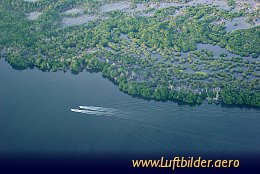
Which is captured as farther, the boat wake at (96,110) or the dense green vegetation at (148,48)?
the dense green vegetation at (148,48)

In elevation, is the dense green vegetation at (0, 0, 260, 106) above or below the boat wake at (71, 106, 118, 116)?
above

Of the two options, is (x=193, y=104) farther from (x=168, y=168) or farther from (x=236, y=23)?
(x=236, y=23)

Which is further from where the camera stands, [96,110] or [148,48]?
[148,48]

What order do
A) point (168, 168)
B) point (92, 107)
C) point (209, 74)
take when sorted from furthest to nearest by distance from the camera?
1. point (209, 74)
2. point (92, 107)
3. point (168, 168)

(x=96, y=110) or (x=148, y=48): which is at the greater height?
(x=148, y=48)

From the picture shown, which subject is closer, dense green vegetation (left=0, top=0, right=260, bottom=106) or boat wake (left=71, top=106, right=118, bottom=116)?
boat wake (left=71, top=106, right=118, bottom=116)

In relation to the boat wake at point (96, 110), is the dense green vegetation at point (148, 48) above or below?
above

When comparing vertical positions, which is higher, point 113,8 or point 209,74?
point 113,8

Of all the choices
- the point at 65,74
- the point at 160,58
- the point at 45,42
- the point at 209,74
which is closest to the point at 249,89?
the point at 209,74
